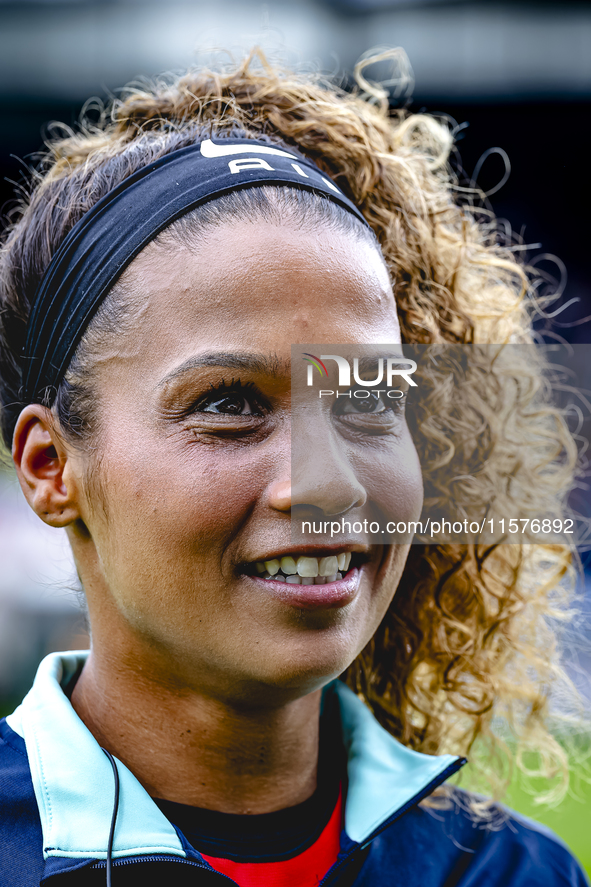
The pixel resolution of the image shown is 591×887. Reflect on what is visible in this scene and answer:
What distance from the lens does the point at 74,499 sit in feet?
5.91

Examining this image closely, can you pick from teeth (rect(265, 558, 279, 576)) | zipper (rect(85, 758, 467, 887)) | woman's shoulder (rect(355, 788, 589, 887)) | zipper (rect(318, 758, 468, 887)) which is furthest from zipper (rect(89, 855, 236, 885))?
teeth (rect(265, 558, 279, 576))

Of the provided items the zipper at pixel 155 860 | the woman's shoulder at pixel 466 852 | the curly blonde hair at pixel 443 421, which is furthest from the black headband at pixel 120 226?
the woman's shoulder at pixel 466 852

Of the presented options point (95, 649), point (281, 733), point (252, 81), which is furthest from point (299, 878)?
point (252, 81)

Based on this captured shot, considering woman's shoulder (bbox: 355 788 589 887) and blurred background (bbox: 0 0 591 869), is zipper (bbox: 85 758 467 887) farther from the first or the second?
blurred background (bbox: 0 0 591 869)

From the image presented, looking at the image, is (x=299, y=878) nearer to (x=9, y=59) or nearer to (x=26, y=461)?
(x=26, y=461)

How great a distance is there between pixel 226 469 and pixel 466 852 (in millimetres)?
1299

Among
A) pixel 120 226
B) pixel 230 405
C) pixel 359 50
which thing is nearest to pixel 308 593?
pixel 230 405

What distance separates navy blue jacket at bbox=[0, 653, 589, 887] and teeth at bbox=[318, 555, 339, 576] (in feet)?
1.94

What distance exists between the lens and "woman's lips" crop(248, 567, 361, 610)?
1.62 meters

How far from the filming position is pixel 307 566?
1.64 metres

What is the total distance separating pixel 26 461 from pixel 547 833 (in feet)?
5.76

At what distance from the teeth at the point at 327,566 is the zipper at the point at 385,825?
2.16 feet

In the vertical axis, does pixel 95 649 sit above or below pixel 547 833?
above

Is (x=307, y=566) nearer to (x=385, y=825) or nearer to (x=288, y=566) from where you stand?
(x=288, y=566)
